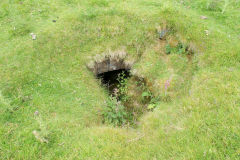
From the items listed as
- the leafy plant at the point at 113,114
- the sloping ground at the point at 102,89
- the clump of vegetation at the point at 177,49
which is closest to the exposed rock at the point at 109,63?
the sloping ground at the point at 102,89

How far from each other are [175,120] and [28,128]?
12.8ft

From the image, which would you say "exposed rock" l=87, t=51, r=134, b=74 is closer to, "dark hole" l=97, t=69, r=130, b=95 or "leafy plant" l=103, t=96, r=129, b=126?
"dark hole" l=97, t=69, r=130, b=95

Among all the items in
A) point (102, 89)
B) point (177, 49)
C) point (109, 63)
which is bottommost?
point (102, 89)

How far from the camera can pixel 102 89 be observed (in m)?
6.85

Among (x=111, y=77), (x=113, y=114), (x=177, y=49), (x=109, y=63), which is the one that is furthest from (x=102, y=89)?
(x=177, y=49)

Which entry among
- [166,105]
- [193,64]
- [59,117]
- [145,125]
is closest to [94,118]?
[59,117]

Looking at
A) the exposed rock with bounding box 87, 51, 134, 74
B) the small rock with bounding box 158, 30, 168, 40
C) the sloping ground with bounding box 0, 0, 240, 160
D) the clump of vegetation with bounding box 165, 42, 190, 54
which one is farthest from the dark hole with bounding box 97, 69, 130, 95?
the small rock with bounding box 158, 30, 168, 40

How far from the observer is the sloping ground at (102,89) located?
13.7 ft

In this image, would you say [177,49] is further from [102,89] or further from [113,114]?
[113,114]

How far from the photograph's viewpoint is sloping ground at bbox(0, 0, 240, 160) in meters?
4.18

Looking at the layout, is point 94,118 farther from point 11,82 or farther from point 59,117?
point 11,82

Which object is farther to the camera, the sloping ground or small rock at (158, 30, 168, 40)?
small rock at (158, 30, 168, 40)

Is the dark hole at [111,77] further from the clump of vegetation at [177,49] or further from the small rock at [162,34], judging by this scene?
the small rock at [162,34]

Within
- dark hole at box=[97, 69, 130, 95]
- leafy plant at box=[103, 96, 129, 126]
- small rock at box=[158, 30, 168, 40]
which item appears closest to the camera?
leafy plant at box=[103, 96, 129, 126]
